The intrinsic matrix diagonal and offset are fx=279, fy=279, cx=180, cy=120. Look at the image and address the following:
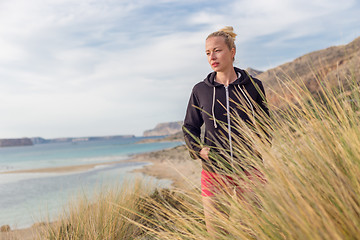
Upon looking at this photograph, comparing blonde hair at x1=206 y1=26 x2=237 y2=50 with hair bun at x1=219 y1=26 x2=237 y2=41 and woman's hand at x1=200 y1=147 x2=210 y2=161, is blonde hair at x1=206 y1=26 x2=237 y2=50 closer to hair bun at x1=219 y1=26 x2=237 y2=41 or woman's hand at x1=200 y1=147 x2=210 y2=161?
hair bun at x1=219 y1=26 x2=237 y2=41

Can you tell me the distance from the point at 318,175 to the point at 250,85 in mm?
1116

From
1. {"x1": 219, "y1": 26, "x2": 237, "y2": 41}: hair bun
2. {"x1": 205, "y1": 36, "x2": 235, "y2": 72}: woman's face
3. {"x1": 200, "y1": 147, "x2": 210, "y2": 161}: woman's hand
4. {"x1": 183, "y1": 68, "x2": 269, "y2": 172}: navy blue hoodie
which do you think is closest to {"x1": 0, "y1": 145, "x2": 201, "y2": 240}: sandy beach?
{"x1": 200, "y1": 147, "x2": 210, "y2": 161}: woman's hand

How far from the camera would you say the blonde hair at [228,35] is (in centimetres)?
216

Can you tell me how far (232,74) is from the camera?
2252 millimetres

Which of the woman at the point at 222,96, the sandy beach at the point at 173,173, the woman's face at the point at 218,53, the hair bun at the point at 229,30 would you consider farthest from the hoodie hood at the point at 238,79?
the sandy beach at the point at 173,173

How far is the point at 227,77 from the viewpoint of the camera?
7.32 feet

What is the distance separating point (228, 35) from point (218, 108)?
58 cm

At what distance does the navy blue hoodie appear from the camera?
2104 millimetres

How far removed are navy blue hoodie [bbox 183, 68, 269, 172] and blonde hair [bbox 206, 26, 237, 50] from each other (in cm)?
22

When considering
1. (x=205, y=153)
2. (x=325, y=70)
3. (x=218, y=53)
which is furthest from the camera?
(x=325, y=70)

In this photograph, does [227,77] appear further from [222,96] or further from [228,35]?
[228,35]

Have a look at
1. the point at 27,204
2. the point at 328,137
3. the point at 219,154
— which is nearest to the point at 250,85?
the point at 219,154

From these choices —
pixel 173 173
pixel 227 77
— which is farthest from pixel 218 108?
pixel 173 173

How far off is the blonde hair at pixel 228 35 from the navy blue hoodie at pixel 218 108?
0.73 feet
